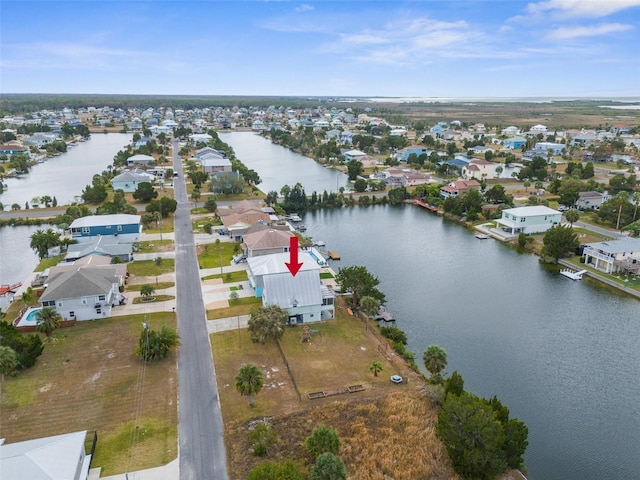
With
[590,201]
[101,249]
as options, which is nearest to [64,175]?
[101,249]

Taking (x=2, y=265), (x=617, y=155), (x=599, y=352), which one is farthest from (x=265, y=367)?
(x=617, y=155)

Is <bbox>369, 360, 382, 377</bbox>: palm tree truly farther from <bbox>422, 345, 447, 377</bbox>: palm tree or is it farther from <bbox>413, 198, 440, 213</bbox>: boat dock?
<bbox>413, 198, 440, 213</bbox>: boat dock

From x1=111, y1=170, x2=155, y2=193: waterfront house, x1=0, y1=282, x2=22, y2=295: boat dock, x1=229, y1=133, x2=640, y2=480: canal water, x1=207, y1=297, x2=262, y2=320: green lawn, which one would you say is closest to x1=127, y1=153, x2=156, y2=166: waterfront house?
x1=111, y1=170, x2=155, y2=193: waterfront house

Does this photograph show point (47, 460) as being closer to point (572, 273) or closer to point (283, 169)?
point (572, 273)

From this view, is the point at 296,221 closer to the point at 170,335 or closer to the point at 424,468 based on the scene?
the point at 170,335

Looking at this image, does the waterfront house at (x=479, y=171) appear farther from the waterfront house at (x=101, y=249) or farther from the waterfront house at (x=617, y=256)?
the waterfront house at (x=101, y=249)
